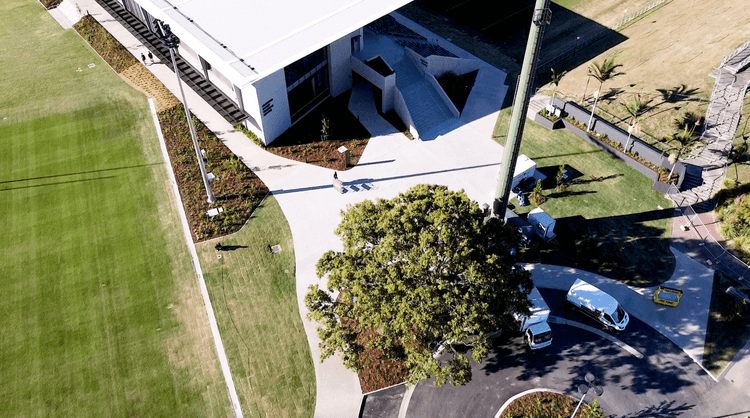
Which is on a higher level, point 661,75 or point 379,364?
point 661,75

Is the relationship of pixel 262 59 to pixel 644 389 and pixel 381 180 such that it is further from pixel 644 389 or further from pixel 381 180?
pixel 644 389

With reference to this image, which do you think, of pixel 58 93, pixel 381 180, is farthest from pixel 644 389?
pixel 58 93

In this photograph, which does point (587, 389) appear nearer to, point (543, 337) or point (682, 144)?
point (543, 337)

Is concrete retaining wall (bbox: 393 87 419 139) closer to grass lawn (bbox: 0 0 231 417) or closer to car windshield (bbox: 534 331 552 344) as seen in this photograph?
car windshield (bbox: 534 331 552 344)

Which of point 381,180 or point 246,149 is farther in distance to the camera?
point 246,149

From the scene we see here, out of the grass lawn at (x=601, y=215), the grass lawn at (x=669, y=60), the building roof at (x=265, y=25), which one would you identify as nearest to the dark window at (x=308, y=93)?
the building roof at (x=265, y=25)

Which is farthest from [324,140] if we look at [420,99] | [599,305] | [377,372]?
[599,305]

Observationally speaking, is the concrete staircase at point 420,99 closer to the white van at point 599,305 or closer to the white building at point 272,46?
the white building at point 272,46
